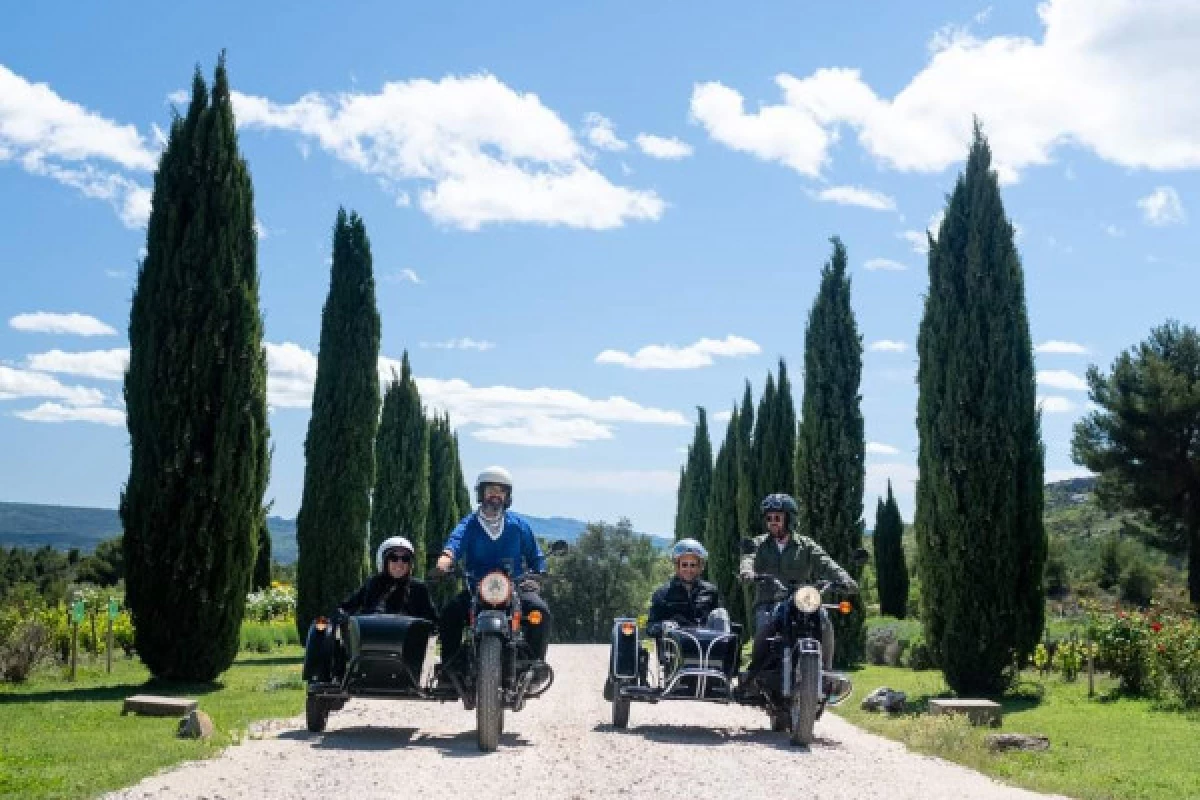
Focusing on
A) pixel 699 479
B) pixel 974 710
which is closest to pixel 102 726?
pixel 974 710

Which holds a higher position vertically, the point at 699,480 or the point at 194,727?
the point at 699,480

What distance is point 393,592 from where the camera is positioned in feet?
32.8

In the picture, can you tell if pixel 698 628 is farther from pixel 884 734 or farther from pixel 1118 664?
pixel 1118 664

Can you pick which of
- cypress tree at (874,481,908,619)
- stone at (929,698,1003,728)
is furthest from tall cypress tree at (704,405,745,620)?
stone at (929,698,1003,728)

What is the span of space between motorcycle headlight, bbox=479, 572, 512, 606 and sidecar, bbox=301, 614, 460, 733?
731mm

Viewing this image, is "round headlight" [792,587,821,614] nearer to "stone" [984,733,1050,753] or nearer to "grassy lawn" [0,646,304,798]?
"stone" [984,733,1050,753]

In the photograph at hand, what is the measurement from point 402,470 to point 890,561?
16.2 meters

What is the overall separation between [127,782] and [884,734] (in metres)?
6.71

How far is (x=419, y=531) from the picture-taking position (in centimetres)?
3216

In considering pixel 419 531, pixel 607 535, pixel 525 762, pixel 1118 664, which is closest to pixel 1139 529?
pixel 607 535

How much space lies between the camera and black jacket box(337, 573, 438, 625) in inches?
→ 391

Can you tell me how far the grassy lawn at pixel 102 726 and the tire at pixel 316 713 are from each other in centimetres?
52

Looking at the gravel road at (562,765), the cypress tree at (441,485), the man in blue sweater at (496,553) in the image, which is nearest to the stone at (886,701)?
the gravel road at (562,765)

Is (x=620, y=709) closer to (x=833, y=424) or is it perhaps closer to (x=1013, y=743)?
(x=1013, y=743)
